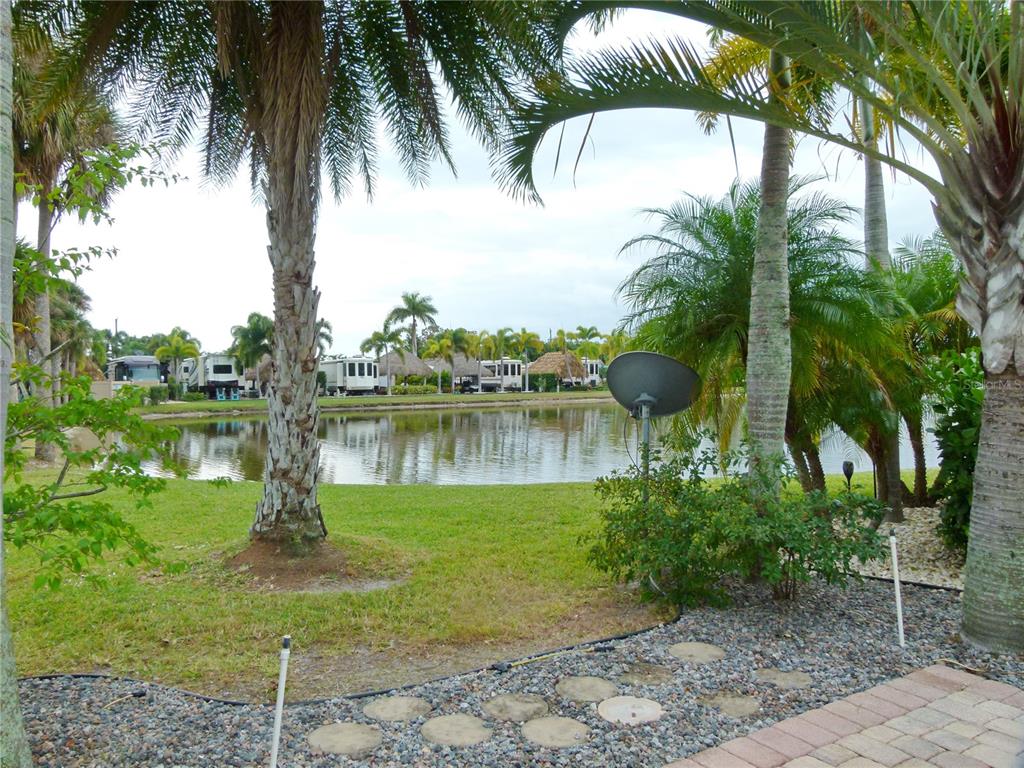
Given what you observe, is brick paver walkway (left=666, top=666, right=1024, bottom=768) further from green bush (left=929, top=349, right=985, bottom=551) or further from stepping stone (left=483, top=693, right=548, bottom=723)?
green bush (left=929, top=349, right=985, bottom=551)

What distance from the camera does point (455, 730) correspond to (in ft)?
10.6

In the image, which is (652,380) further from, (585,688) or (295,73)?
(295,73)

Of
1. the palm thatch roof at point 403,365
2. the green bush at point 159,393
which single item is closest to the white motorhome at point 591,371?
the palm thatch roof at point 403,365

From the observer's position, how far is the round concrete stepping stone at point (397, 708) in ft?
11.0

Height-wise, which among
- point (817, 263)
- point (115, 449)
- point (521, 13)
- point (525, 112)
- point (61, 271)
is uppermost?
point (521, 13)

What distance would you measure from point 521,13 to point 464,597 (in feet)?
15.0

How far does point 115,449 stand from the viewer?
3.18m

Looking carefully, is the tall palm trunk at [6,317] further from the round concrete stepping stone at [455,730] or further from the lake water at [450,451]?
the lake water at [450,451]

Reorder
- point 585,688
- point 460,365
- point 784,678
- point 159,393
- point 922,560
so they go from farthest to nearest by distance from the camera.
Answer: point 460,365 < point 159,393 < point 922,560 < point 784,678 < point 585,688

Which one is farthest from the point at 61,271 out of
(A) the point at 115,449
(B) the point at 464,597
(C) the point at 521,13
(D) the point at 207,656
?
(C) the point at 521,13

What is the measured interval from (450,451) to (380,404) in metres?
26.8

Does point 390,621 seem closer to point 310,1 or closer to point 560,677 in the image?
point 560,677

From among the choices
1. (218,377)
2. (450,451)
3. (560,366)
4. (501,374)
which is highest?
(560,366)

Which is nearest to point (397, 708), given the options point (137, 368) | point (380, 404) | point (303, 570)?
point (303, 570)
